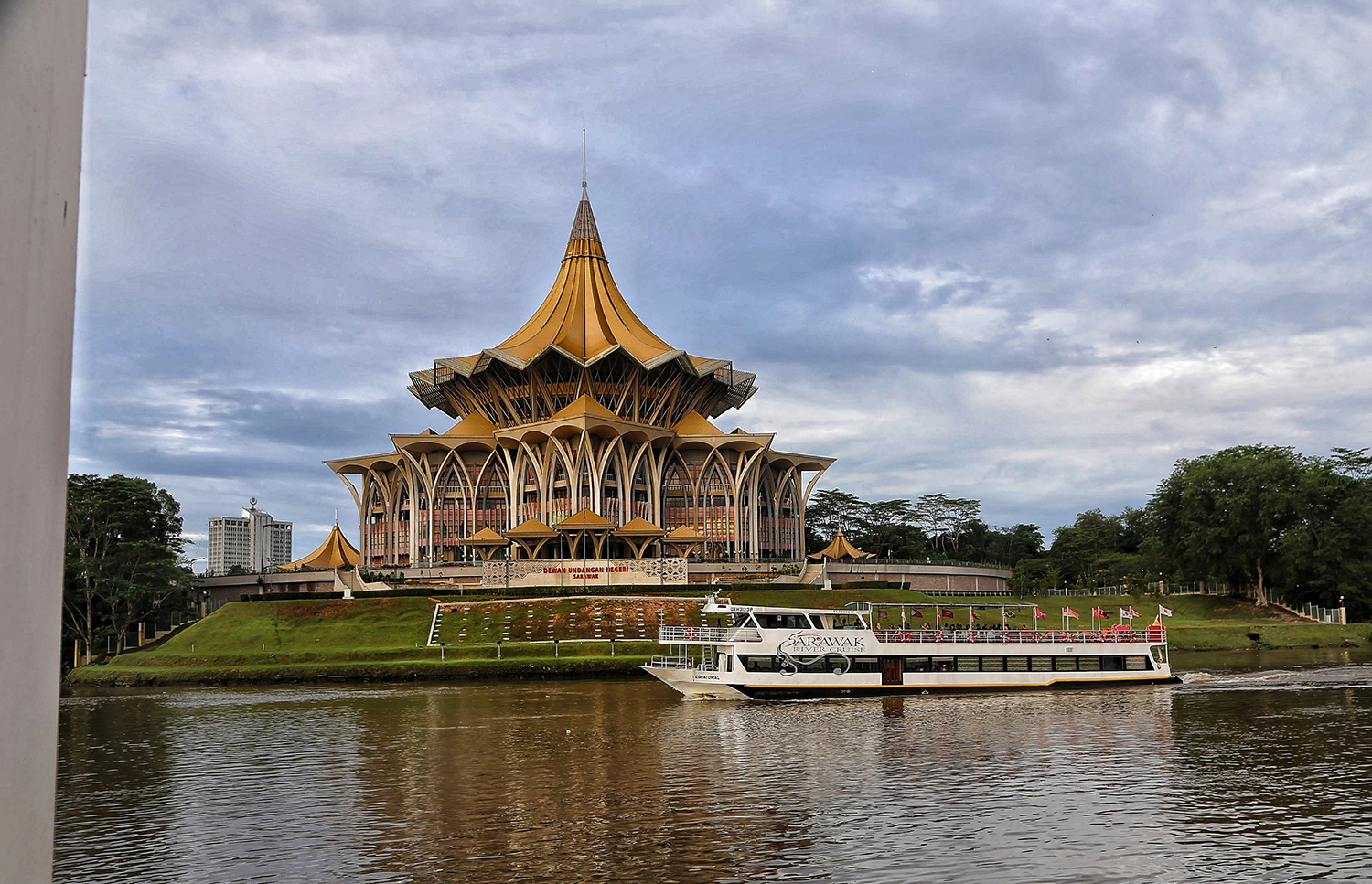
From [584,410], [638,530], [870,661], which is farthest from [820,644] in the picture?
[584,410]

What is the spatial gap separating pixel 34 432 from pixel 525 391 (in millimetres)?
98160

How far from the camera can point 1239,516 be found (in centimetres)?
8062

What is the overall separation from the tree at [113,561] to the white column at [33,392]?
246 feet

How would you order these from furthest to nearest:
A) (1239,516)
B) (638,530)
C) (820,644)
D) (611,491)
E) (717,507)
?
(717,507) < (611,491) < (638,530) < (1239,516) < (820,644)

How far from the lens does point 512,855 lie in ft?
58.5

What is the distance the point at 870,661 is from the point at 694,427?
58.1m

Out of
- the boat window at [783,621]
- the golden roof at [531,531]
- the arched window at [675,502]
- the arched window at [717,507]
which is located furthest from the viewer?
the arched window at [675,502]

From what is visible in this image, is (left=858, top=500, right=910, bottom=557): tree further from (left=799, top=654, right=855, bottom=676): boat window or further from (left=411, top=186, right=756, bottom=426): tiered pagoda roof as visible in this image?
(left=799, top=654, right=855, bottom=676): boat window

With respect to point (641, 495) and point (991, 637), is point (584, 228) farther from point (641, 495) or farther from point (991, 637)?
point (991, 637)

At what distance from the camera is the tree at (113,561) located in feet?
233

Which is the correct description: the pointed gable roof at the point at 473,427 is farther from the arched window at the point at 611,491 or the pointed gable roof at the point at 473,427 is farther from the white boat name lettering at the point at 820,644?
the white boat name lettering at the point at 820,644

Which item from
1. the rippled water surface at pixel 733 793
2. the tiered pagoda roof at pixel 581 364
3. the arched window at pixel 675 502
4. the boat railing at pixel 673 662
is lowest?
the rippled water surface at pixel 733 793

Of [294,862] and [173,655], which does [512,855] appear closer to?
[294,862]

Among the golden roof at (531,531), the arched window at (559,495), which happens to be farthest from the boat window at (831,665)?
the arched window at (559,495)
